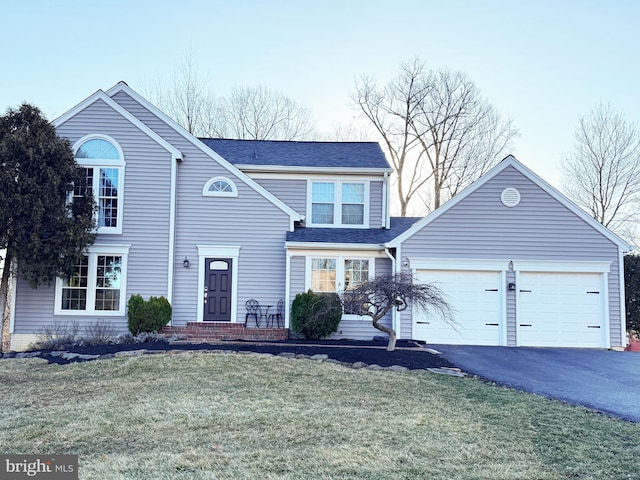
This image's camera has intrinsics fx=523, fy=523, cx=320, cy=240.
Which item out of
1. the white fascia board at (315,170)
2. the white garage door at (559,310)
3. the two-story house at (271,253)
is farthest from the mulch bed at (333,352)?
the white fascia board at (315,170)

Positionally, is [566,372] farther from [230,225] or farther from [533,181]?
[230,225]

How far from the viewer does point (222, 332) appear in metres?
13.6

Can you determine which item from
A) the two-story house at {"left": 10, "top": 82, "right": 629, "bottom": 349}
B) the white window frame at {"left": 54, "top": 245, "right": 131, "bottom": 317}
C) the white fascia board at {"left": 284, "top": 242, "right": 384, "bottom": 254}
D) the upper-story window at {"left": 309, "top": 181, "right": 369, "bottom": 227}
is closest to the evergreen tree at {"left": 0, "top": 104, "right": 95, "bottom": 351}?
the white window frame at {"left": 54, "top": 245, "right": 131, "bottom": 317}

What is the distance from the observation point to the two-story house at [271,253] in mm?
13828

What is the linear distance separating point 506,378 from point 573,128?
20.0 metres

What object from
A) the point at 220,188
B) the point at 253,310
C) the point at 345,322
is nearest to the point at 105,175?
the point at 220,188

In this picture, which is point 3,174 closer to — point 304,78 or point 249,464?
point 249,464

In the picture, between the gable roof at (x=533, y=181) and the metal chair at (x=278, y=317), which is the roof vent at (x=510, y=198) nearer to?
the gable roof at (x=533, y=181)

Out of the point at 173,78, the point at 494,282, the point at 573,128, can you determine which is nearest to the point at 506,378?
the point at 494,282

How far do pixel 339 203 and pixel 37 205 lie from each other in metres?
8.20

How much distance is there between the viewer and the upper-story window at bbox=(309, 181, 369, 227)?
1603 cm

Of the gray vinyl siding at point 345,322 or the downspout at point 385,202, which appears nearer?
the gray vinyl siding at point 345,322

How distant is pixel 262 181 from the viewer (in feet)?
53.1

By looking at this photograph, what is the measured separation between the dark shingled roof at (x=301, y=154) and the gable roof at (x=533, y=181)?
8.98 ft
